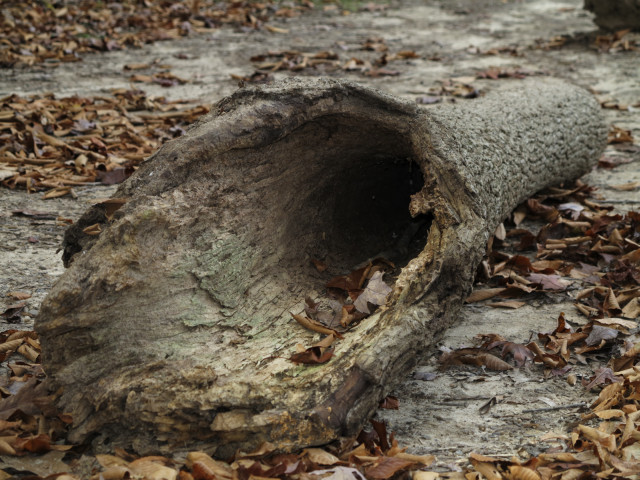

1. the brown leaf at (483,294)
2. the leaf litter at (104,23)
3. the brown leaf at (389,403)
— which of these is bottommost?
the brown leaf at (389,403)

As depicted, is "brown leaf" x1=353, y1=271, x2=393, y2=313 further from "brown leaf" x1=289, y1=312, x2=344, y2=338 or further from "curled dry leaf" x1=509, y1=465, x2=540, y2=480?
"curled dry leaf" x1=509, y1=465, x2=540, y2=480

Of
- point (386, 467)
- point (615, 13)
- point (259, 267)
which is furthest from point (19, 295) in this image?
point (615, 13)

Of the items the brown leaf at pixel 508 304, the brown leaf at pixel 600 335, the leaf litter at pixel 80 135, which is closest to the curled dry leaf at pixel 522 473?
the brown leaf at pixel 600 335

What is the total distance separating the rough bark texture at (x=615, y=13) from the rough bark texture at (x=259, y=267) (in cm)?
502

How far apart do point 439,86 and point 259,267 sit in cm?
411

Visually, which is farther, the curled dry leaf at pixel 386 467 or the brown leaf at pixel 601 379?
the brown leaf at pixel 601 379

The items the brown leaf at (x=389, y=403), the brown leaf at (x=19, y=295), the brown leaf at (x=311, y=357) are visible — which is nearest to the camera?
the brown leaf at (x=311, y=357)

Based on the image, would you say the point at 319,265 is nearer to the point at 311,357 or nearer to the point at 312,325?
the point at 312,325

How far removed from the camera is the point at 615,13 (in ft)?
25.5

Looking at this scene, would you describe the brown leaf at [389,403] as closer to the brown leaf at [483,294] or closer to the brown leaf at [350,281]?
the brown leaf at [350,281]

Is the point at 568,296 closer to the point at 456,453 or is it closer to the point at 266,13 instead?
the point at 456,453

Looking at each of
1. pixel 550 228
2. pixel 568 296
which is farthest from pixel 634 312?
pixel 550 228

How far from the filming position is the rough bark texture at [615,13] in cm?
761

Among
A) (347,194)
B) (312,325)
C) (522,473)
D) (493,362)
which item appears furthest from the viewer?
(347,194)
